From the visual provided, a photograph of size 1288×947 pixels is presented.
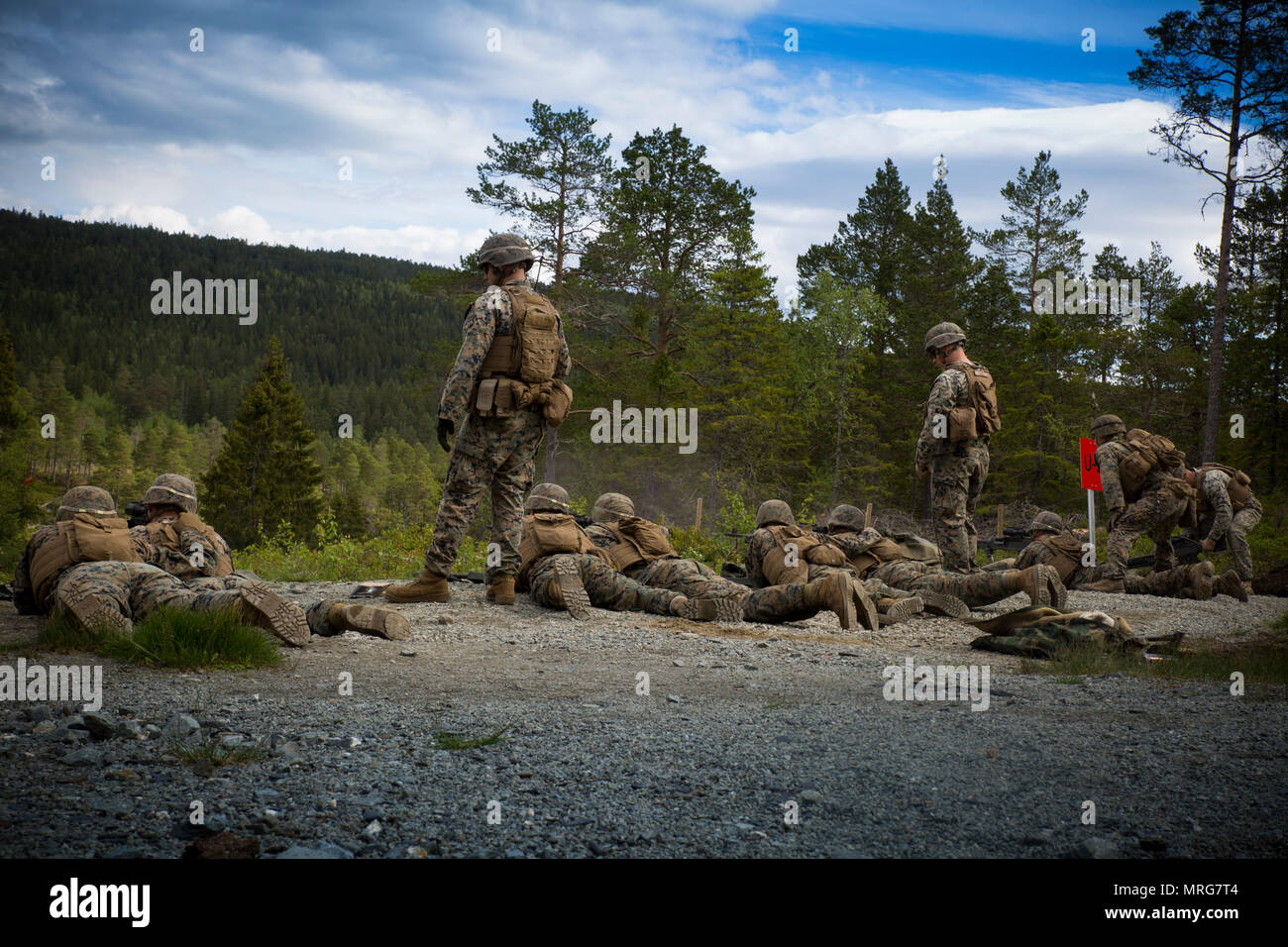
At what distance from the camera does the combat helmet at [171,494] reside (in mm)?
7195

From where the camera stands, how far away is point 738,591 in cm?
774

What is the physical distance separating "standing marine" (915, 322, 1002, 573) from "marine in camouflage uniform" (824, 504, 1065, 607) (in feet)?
1.37

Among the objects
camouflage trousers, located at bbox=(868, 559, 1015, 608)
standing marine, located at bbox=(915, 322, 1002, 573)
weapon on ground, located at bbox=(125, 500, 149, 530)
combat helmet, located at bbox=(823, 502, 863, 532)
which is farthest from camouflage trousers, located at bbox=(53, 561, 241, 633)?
combat helmet, located at bbox=(823, 502, 863, 532)

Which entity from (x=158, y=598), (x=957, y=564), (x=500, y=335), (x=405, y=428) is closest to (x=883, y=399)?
(x=957, y=564)

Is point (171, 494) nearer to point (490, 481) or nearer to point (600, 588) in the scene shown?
point (490, 481)

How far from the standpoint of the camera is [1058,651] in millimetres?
6117

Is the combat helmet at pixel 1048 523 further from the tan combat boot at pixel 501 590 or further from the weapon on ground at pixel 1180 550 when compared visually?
the tan combat boot at pixel 501 590

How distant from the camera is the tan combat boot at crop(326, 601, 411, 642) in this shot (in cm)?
602

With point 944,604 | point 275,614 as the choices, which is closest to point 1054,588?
point 944,604

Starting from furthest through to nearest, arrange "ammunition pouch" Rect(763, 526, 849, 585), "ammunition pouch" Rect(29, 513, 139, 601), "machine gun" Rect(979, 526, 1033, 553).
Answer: "machine gun" Rect(979, 526, 1033, 553) → "ammunition pouch" Rect(763, 526, 849, 585) → "ammunition pouch" Rect(29, 513, 139, 601)

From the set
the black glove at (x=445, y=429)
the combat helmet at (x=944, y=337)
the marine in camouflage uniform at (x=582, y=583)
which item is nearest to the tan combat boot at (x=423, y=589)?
the marine in camouflage uniform at (x=582, y=583)

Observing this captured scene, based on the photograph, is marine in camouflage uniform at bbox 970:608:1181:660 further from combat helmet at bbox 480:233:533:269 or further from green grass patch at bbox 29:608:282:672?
combat helmet at bbox 480:233:533:269

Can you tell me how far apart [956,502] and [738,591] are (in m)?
3.30

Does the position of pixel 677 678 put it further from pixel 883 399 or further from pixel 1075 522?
pixel 883 399
